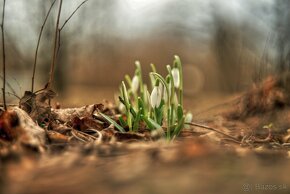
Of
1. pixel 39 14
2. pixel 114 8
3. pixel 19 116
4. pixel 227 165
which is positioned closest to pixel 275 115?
pixel 19 116

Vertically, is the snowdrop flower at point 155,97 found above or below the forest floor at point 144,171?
above

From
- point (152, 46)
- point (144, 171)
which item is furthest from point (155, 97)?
point (152, 46)

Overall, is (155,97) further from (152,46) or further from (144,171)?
(152,46)

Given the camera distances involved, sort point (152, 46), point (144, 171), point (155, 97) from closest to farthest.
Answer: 1. point (144, 171)
2. point (155, 97)
3. point (152, 46)

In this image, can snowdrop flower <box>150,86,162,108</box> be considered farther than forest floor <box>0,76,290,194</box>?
Yes

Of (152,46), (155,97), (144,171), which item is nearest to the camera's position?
(144,171)

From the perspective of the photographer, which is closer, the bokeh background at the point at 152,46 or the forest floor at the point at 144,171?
the forest floor at the point at 144,171

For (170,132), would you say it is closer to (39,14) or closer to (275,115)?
(275,115)

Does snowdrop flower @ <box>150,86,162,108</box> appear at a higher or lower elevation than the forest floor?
higher
